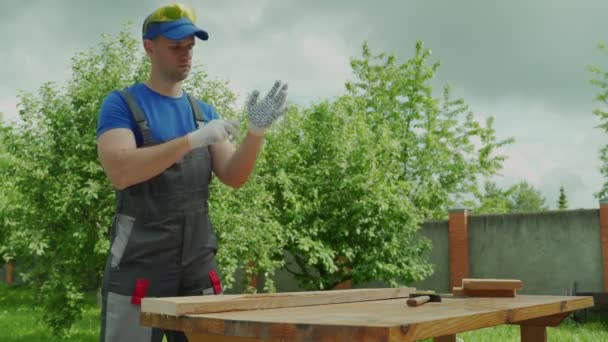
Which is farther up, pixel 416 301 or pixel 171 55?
pixel 171 55

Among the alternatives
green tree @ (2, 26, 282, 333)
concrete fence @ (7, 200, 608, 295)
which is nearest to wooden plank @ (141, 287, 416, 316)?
green tree @ (2, 26, 282, 333)

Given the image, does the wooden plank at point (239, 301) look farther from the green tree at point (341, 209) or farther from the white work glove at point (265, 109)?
the green tree at point (341, 209)

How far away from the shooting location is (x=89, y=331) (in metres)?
12.5

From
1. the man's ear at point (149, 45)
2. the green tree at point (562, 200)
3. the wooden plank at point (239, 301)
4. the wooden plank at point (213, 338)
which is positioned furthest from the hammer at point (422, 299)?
the green tree at point (562, 200)

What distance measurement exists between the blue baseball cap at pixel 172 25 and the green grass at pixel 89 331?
25.6 ft

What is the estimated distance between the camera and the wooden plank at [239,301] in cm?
243

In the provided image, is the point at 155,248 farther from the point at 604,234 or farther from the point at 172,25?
the point at 604,234

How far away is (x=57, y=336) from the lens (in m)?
11.1

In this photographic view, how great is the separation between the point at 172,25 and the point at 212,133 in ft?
1.97

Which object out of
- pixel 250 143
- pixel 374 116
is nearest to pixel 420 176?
pixel 374 116

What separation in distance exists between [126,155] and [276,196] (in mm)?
13869

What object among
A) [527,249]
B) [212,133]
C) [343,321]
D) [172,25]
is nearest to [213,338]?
[343,321]

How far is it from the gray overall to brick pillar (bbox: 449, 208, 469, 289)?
16.5 metres

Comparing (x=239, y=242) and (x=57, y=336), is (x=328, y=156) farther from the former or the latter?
(x=57, y=336)
